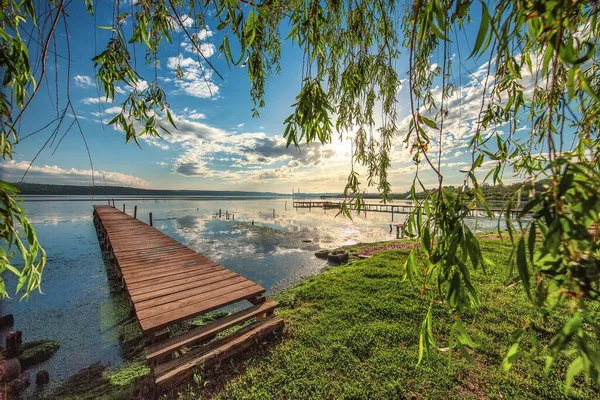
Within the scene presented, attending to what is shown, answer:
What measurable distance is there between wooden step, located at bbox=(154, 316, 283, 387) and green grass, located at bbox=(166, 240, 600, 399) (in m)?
0.18

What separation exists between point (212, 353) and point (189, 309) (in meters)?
0.81

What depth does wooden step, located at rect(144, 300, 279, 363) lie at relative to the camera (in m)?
3.16

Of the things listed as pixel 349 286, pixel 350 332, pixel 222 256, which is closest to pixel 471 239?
pixel 350 332

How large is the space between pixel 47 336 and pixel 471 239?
8.62 metres

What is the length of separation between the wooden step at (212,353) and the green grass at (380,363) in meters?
0.18

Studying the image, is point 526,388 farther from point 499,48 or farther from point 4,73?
point 4,73

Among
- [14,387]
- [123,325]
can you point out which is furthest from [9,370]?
[123,325]

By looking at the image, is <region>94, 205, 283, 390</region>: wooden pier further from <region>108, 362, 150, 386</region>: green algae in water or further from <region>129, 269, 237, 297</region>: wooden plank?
<region>108, 362, 150, 386</region>: green algae in water

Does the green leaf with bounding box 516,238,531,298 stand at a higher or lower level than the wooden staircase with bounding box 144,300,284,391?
higher

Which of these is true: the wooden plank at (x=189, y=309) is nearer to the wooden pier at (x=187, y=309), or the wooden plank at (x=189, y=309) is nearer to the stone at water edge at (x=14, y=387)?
the wooden pier at (x=187, y=309)

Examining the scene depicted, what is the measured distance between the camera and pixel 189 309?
380 centimetres

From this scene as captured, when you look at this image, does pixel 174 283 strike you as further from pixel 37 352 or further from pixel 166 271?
pixel 37 352

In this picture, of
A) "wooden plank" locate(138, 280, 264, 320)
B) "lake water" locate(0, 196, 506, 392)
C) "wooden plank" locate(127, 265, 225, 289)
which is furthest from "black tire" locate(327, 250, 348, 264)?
"wooden plank" locate(138, 280, 264, 320)

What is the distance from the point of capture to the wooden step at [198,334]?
3158mm
